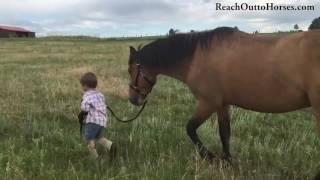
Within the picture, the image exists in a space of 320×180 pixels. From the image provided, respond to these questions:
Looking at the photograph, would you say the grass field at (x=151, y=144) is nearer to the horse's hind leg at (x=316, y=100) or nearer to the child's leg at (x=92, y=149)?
the child's leg at (x=92, y=149)

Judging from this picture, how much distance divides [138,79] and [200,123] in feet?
4.55

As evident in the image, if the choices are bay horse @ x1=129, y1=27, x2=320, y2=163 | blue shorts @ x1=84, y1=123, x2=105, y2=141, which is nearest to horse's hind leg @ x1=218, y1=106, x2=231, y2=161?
bay horse @ x1=129, y1=27, x2=320, y2=163

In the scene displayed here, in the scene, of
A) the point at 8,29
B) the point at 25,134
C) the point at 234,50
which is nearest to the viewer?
the point at 234,50

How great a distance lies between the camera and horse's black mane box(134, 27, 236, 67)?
7.01 m

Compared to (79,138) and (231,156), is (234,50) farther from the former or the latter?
(79,138)

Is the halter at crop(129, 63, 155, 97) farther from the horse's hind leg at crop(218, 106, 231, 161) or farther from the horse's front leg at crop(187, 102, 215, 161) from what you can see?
the horse's hind leg at crop(218, 106, 231, 161)

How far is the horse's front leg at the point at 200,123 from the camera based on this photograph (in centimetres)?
681

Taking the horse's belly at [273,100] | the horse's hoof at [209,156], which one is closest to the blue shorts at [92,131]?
the horse's hoof at [209,156]

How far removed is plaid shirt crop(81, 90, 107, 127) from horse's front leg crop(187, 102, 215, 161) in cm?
122

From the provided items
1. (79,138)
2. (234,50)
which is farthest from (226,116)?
(79,138)

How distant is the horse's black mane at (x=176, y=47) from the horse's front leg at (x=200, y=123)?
798mm

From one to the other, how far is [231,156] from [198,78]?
1.16 meters

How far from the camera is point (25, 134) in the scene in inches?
310

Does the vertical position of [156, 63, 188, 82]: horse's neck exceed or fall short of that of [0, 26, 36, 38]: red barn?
it falls short
